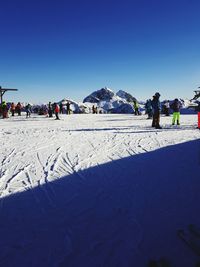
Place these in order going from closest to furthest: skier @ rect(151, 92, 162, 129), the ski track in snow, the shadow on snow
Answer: the shadow on snow < the ski track in snow < skier @ rect(151, 92, 162, 129)

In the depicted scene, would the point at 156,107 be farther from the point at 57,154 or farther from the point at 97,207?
the point at 97,207

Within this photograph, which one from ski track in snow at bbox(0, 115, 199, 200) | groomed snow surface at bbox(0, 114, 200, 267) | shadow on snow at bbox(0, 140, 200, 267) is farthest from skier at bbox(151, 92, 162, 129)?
shadow on snow at bbox(0, 140, 200, 267)

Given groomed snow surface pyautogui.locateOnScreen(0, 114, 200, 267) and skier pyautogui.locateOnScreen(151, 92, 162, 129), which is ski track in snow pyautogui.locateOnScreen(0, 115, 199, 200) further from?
skier pyautogui.locateOnScreen(151, 92, 162, 129)

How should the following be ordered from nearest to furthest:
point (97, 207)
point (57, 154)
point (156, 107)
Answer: point (97, 207)
point (57, 154)
point (156, 107)

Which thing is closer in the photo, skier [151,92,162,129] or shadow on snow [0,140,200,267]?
shadow on snow [0,140,200,267]

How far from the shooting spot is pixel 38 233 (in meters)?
4.07

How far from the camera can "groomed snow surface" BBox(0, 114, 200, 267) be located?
3551 millimetres

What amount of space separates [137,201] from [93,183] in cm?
132

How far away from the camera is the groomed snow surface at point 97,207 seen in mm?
3551

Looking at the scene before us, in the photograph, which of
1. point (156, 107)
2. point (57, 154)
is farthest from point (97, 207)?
point (156, 107)

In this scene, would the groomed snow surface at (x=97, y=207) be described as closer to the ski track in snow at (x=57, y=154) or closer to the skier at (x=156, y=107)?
the ski track in snow at (x=57, y=154)

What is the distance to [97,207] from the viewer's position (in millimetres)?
4859

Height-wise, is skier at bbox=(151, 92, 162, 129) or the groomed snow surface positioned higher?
skier at bbox=(151, 92, 162, 129)

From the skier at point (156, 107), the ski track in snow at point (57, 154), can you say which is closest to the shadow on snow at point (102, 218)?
the ski track in snow at point (57, 154)
